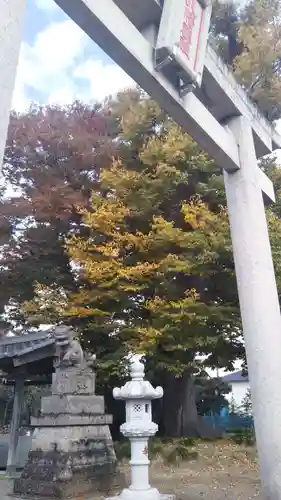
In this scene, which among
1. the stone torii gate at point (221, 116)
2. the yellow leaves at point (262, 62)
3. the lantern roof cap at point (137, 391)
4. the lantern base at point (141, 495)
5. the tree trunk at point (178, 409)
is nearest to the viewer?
the stone torii gate at point (221, 116)

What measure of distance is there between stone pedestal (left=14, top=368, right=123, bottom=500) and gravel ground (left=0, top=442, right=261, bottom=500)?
72 cm

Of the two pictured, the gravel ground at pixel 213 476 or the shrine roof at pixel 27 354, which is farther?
the shrine roof at pixel 27 354

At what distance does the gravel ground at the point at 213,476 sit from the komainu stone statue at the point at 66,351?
2.31m

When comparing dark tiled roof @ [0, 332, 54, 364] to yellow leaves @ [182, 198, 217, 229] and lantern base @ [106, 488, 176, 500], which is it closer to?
yellow leaves @ [182, 198, 217, 229]

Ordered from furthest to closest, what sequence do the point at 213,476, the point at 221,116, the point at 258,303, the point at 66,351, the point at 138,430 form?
1. the point at 213,476
2. the point at 66,351
3. the point at 138,430
4. the point at 221,116
5. the point at 258,303

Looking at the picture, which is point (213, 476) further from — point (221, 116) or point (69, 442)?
point (221, 116)

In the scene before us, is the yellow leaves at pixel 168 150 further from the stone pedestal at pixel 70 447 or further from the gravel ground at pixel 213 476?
the gravel ground at pixel 213 476

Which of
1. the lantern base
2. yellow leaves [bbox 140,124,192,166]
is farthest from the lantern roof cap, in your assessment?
yellow leaves [bbox 140,124,192,166]

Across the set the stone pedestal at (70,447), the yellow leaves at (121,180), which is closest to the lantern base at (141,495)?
the stone pedestal at (70,447)

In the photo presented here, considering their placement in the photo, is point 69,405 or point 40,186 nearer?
point 69,405

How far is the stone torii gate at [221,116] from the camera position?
12.2 feet

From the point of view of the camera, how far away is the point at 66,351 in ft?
27.1

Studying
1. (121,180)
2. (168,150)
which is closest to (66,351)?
(121,180)

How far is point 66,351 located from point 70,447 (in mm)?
1618
